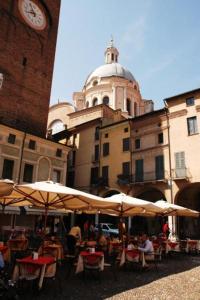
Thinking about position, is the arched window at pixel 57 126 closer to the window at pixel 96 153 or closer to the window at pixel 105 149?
the window at pixel 96 153

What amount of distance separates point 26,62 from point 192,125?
673 inches

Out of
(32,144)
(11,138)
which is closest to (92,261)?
(11,138)

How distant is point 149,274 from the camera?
8914 millimetres

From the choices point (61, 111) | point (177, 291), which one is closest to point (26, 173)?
point (177, 291)

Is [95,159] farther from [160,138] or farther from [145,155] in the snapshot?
[160,138]

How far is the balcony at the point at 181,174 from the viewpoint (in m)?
22.2

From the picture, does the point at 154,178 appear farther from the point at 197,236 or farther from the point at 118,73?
the point at 118,73

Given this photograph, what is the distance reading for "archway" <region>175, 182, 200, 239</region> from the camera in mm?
23555

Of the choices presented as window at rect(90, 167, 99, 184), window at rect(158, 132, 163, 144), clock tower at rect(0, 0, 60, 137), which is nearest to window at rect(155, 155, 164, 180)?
window at rect(158, 132, 163, 144)

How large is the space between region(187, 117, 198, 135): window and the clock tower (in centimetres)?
1397

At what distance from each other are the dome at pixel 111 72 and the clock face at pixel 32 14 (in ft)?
66.5

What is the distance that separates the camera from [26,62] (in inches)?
1051

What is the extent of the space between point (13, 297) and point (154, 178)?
20739 mm

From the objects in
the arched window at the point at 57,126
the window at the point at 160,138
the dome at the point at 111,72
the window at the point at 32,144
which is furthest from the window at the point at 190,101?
the dome at the point at 111,72
